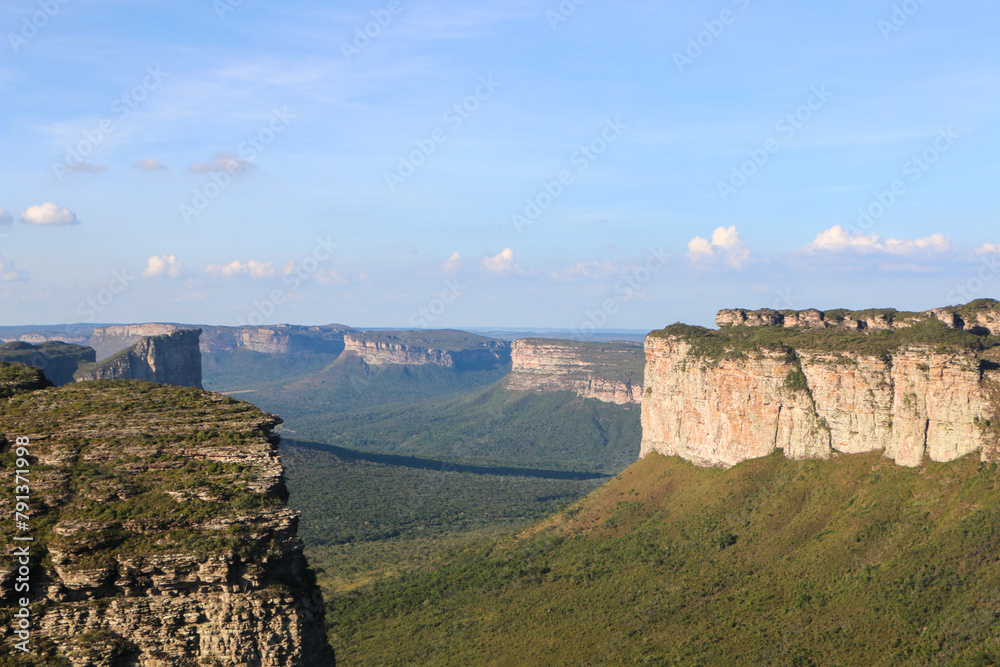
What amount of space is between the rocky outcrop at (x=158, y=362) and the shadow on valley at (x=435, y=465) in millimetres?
25851

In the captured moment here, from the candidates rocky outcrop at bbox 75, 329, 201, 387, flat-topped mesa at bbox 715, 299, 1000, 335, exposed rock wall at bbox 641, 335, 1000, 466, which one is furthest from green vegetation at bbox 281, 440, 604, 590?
flat-topped mesa at bbox 715, 299, 1000, 335

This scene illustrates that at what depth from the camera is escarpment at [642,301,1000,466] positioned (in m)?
59.7

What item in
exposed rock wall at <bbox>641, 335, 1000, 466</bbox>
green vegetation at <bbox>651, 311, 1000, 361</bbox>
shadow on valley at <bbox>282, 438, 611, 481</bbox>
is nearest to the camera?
exposed rock wall at <bbox>641, 335, 1000, 466</bbox>

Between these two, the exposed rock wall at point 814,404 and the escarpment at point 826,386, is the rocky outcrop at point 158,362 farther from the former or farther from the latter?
the escarpment at point 826,386

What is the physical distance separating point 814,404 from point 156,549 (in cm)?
6013

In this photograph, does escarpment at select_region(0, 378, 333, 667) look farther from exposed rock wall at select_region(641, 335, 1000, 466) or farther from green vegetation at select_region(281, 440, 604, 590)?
green vegetation at select_region(281, 440, 604, 590)

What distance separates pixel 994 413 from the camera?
57.2 m

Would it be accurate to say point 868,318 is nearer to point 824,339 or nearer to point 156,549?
point 824,339

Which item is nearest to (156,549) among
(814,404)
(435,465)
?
(814,404)

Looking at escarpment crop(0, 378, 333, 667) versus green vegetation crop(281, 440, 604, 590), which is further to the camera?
green vegetation crop(281, 440, 604, 590)

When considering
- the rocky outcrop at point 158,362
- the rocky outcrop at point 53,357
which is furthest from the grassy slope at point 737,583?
the rocky outcrop at point 53,357

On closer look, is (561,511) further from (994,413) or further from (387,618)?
(994,413)

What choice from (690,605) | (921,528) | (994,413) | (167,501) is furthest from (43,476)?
(994,413)

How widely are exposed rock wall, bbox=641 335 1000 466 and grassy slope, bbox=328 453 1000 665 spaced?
186cm
